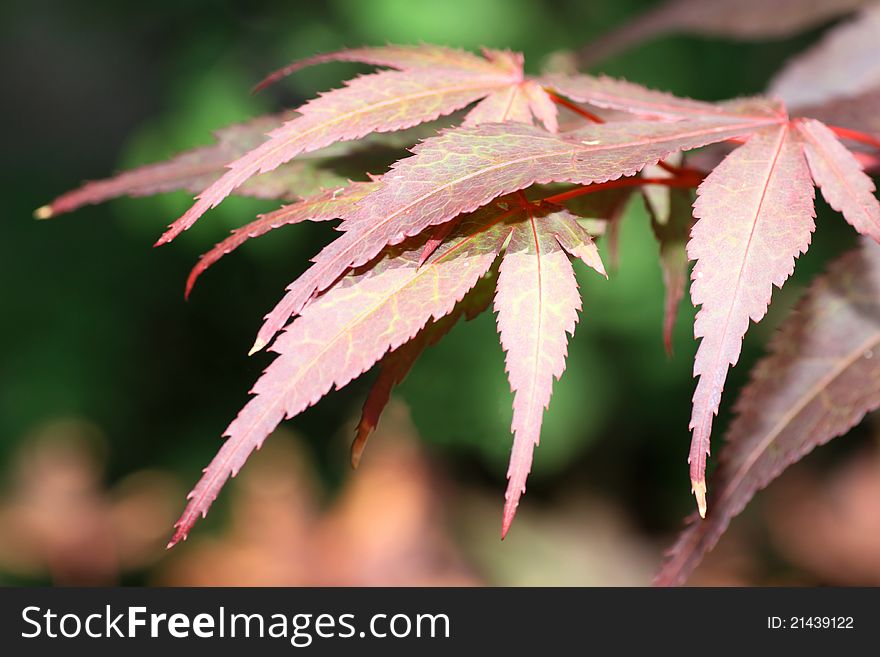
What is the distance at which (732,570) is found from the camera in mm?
1813

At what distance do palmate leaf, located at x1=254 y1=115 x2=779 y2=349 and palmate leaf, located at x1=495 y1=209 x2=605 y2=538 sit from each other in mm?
29

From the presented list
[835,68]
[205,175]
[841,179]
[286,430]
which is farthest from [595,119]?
[286,430]

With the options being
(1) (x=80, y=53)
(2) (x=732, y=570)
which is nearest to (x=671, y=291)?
(2) (x=732, y=570)

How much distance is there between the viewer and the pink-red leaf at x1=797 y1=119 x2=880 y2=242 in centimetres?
39

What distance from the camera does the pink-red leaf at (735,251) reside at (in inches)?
13.3

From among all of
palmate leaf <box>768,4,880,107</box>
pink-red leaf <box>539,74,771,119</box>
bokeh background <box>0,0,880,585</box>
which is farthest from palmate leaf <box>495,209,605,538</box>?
→ bokeh background <box>0,0,880,585</box>

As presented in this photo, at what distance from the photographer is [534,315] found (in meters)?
0.36

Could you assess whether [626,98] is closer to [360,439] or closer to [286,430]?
[360,439]

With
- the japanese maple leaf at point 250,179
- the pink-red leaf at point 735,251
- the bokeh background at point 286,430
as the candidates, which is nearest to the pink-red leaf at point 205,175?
the japanese maple leaf at point 250,179

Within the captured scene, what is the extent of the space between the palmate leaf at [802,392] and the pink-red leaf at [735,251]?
0.37 feet

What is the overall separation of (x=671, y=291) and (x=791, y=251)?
0.18m

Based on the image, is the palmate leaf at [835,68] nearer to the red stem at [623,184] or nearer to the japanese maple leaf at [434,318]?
the red stem at [623,184]

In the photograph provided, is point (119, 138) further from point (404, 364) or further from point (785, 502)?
point (404, 364)

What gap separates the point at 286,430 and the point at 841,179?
1.66 m
